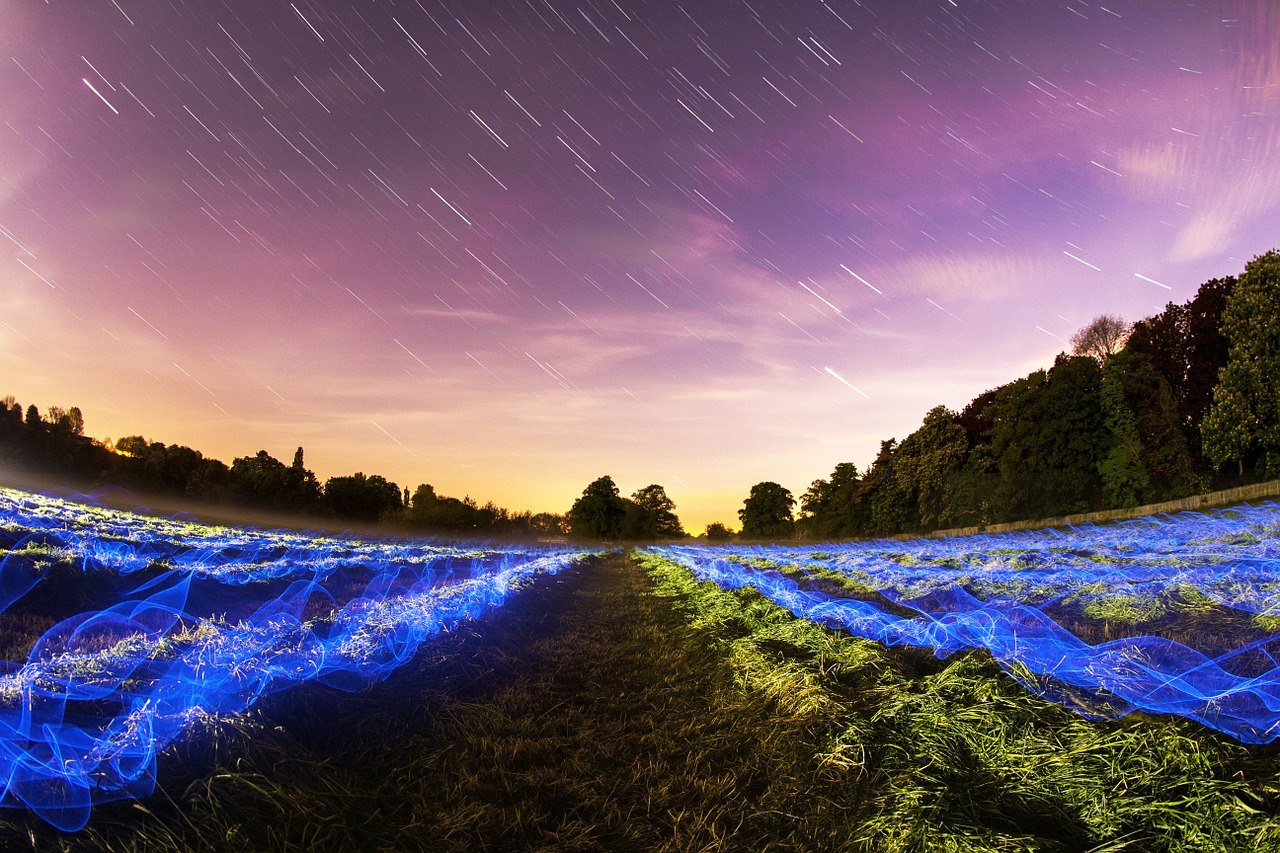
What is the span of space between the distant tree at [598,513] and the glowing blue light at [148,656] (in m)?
92.8

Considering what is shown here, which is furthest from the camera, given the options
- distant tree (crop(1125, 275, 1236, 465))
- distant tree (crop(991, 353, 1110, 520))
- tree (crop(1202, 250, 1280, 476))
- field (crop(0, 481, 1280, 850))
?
distant tree (crop(991, 353, 1110, 520))

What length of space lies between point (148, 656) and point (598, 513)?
332 ft

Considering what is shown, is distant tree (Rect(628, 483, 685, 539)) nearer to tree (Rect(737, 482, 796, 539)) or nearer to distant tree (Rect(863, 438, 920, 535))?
tree (Rect(737, 482, 796, 539))

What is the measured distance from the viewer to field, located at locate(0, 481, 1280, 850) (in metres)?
3.16

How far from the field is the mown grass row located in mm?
17

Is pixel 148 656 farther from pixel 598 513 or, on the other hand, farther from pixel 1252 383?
pixel 598 513

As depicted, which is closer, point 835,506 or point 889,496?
point 889,496

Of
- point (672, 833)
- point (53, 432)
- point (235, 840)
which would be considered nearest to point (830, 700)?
point (672, 833)

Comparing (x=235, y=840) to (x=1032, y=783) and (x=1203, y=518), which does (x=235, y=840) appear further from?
(x=1203, y=518)

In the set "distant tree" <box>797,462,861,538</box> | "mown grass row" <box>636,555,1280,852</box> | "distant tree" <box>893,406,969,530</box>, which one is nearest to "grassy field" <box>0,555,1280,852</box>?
"mown grass row" <box>636,555,1280,852</box>

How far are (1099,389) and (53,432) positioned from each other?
103 m

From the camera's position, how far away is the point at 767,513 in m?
98.8

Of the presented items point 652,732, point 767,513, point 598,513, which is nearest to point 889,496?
point 767,513

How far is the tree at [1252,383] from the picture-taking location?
1182 inches
